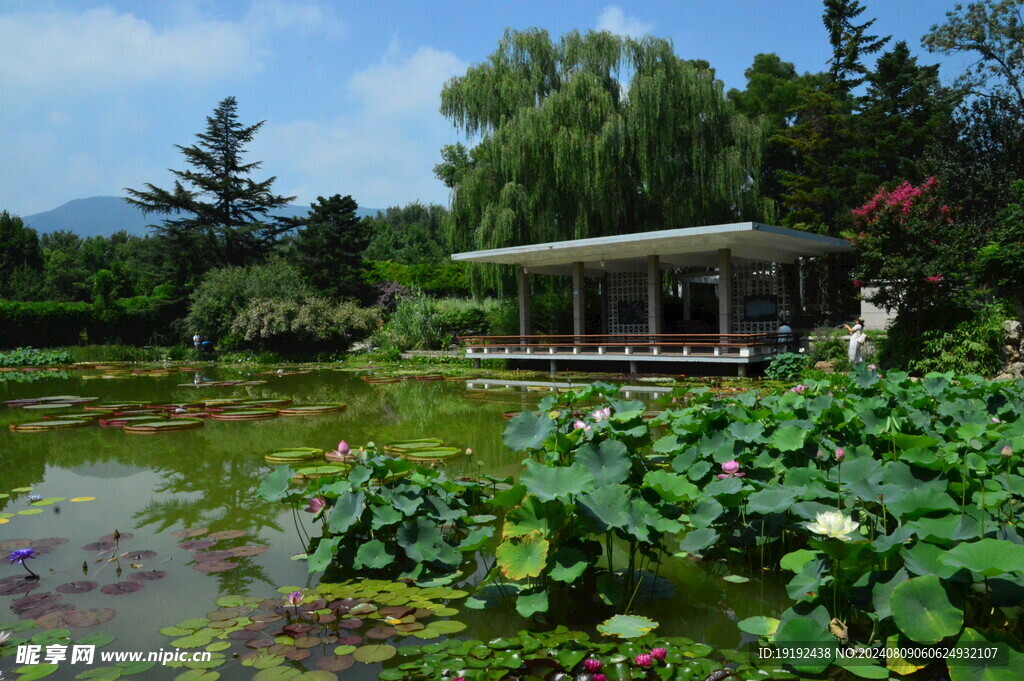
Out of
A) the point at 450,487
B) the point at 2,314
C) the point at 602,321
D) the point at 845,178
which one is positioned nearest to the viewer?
the point at 450,487

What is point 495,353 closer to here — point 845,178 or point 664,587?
point 845,178

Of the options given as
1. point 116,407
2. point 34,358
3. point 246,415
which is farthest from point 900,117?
point 34,358

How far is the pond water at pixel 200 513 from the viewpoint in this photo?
10.1 ft

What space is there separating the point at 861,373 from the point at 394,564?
428 centimetres

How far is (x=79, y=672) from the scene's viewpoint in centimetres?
261

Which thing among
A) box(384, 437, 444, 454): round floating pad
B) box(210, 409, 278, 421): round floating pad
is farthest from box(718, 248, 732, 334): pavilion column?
box(384, 437, 444, 454): round floating pad

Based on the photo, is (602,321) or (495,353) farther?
(602,321)

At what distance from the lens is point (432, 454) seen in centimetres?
601

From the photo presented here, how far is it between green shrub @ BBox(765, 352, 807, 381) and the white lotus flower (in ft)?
34.4

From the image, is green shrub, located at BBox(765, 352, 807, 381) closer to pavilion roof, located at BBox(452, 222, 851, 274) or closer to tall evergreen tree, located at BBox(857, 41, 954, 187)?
pavilion roof, located at BBox(452, 222, 851, 274)

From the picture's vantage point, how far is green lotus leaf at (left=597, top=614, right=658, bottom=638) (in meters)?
2.63

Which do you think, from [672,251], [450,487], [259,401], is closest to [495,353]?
[672,251]

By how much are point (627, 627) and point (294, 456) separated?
4.28 metres

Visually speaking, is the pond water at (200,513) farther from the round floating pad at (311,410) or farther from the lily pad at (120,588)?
the round floating pad at (311,410)
